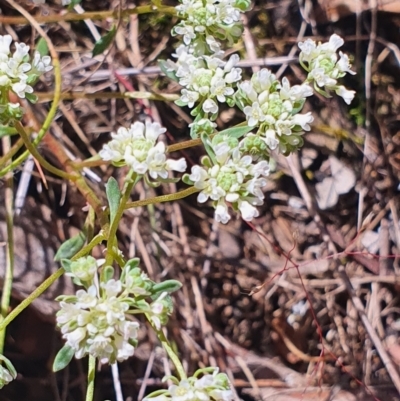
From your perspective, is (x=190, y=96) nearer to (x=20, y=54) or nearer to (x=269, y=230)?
(x=20, y=54)

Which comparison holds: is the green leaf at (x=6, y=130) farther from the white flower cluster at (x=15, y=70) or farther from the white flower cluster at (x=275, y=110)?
the white flower cluster at (x=275, y=110)

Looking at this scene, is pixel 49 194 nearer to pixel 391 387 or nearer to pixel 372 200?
pixel 372 200

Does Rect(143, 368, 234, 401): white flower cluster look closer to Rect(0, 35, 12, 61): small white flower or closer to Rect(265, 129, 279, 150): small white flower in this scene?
Rect(265, 129, 279, 150): small white flower

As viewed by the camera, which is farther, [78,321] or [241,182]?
[241,182]

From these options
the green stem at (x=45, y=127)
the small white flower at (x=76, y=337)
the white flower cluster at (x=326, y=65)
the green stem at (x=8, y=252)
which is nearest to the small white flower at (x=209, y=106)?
the white flower cluster at (x=326, y=65)

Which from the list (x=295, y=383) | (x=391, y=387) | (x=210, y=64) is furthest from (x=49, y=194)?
(x=391, y=387)

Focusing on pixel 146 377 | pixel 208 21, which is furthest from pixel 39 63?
pixel 146 377
